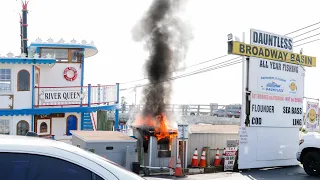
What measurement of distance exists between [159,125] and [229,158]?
8.36 feet

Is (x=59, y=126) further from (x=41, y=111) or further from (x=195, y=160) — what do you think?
(x=195, y=160)

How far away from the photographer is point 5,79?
51.2 ft

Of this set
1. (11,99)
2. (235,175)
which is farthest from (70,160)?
(11,99)

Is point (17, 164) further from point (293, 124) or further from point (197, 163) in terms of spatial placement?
point (293, 124)

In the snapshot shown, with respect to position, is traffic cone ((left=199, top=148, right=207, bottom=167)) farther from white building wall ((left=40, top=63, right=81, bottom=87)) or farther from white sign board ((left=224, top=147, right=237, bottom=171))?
white building wall ((left=40, top=63, right=81, bottom=87))

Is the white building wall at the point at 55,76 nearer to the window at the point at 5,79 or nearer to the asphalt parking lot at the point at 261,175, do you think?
the window at the point at 5,79

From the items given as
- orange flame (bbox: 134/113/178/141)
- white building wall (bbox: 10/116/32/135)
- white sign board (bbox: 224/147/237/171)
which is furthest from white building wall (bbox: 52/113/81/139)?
white sign board (bbox: 224/147/237/171)

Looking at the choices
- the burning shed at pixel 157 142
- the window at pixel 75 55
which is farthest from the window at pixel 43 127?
the burning shed at pixel 157 142

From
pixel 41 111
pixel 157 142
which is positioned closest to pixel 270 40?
pixel 157 142

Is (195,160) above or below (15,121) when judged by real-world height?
below

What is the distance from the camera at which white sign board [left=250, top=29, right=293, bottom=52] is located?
13.1 meters

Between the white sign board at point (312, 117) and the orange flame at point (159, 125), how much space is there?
18.3 ft

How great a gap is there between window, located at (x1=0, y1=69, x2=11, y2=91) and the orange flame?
5.99m

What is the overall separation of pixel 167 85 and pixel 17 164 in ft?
37.1
